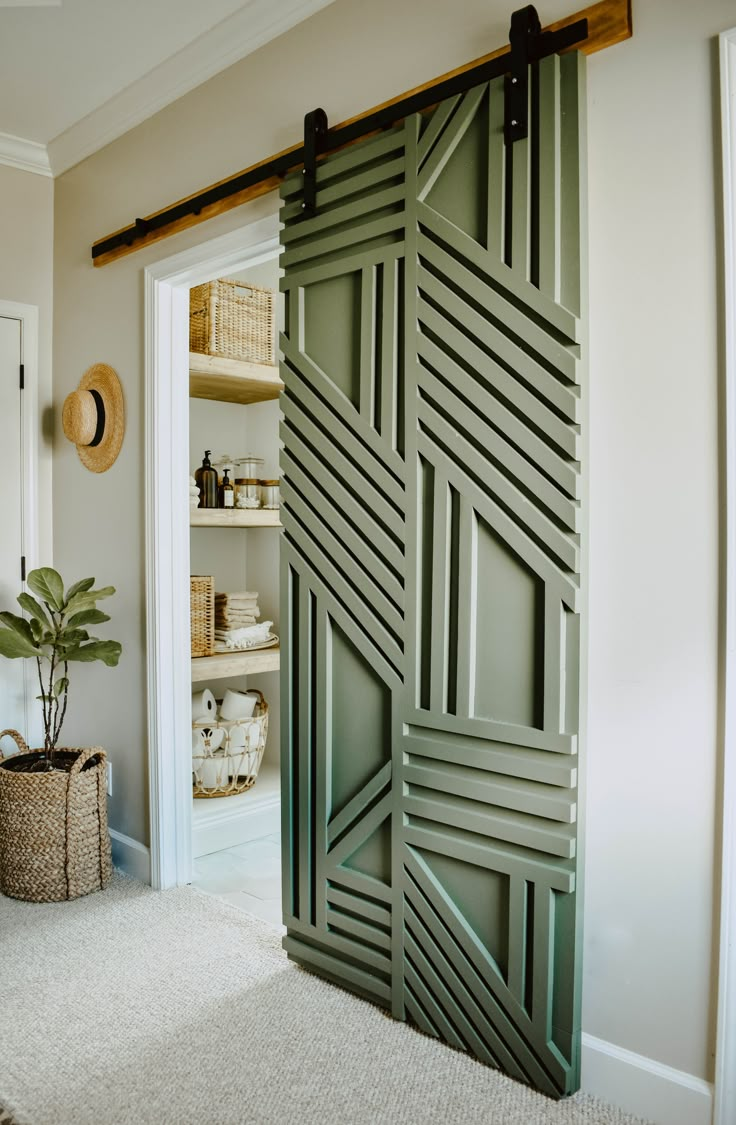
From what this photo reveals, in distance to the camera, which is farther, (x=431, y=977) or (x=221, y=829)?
(x=221, y=829)

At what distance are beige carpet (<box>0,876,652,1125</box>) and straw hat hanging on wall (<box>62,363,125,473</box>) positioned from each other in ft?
5.35

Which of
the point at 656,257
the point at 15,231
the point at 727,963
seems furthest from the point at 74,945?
the point at 15,231

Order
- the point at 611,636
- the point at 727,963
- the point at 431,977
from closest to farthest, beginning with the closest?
the point at 727,963 < the point at 611,636 < the point at 431,977

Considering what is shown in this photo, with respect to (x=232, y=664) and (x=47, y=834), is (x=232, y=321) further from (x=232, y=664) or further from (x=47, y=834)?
(x=47, y=834)

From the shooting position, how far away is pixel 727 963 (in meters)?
1.60

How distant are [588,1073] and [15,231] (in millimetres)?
3447

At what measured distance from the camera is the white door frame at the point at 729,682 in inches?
61.6

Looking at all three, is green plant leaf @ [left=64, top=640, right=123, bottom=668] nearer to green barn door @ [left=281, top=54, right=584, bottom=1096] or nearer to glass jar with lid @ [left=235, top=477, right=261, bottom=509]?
green barn door @ [left=281, top=54, right=584, bottom=1096]

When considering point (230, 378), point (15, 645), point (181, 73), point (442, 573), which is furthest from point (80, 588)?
point (181, 73)

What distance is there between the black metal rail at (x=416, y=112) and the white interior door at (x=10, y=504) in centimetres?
93

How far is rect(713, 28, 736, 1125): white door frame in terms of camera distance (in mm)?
1565

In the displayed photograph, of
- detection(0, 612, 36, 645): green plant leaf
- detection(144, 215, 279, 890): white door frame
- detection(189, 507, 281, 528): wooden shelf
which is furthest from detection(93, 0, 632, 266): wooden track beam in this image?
detection(0, 612, 36, 645): green plant leaf

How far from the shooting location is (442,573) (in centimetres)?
198

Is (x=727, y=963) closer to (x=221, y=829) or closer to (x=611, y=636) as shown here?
(x=611, y=636)
